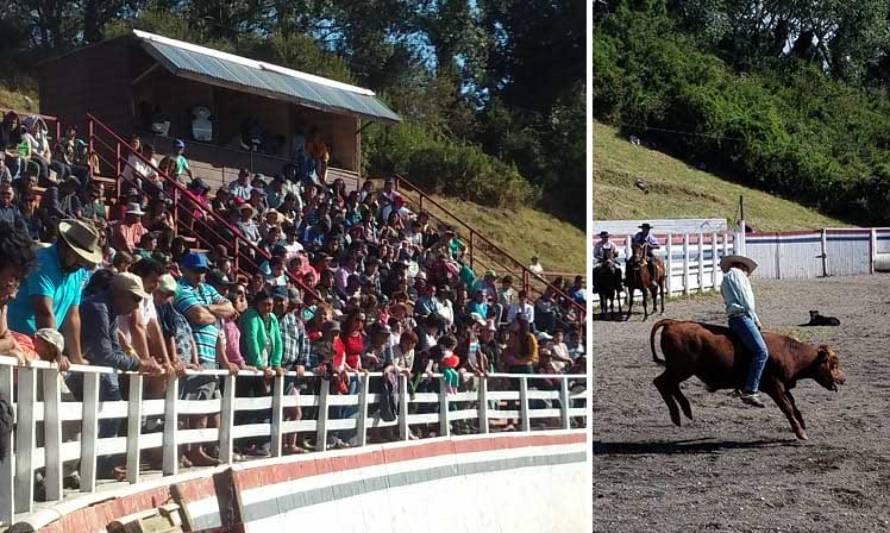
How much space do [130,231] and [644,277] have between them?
4.19m

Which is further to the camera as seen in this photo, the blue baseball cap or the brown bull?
the brown bull

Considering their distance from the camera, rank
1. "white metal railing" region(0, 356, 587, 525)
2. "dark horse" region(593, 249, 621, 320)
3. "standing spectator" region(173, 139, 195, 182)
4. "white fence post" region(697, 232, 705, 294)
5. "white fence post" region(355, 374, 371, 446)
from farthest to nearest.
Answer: "white fence post" region(697, 232, 705, 294)
"dark horse" region(593, 249, 621, 320)
"white fence post" region(355, 374, 371, 446)
"standing spectator" region(173, 139, 195, 182)
"white metal railing" region(0, 356, 587, 525)

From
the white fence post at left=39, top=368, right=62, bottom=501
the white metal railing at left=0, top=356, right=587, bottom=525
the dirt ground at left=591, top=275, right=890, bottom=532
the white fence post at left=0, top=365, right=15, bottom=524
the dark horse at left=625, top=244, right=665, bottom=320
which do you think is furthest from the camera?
the dark horse at left=625, top=244, right=665, bottom=320

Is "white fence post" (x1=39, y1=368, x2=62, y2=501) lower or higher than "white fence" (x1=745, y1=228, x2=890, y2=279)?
lower

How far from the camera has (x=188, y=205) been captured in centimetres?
353

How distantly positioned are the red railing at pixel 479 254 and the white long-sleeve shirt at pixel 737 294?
2.12 m

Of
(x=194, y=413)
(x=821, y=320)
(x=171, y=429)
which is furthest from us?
(x=821, y=320)

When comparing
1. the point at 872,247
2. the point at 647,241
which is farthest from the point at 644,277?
the point at 872,247

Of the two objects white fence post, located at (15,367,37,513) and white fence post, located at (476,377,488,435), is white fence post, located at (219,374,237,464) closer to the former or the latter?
white fence post, located at (15,367,37,513)

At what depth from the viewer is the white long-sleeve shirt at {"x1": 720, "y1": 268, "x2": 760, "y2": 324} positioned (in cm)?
688

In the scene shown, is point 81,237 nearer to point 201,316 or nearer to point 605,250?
point 201,316

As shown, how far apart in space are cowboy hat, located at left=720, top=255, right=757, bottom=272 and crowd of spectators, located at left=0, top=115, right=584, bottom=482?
204 cm

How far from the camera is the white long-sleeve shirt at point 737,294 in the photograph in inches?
271

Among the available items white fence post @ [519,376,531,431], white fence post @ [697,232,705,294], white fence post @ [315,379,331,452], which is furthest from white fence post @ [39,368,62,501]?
white fence post @ [697,232,705,294]
